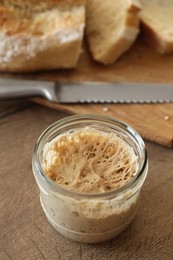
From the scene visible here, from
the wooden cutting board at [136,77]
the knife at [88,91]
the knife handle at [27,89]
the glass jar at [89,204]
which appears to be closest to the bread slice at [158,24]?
the wooden cutting board at [136,77]

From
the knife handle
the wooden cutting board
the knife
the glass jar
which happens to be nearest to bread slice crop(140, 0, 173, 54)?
the wooden cutting board

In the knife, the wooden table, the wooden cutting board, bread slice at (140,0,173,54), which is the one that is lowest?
the wooden table

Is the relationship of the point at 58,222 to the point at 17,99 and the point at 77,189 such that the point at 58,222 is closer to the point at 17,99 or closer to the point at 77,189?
the point at 77,189

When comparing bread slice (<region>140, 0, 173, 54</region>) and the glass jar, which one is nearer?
the glass jar

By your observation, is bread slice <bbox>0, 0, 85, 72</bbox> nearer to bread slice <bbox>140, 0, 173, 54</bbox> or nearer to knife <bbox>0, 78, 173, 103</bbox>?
knife <bbox>0, 78, 173, 103</bbox>

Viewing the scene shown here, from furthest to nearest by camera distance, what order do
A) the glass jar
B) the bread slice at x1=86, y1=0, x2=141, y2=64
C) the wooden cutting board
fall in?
the bread slice at x1=86, y1=0, x2=141, y2=64 → the wooden cutting board → the glass jar

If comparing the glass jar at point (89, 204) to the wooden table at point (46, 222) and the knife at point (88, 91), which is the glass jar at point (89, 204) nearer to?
the wooden table at point (46, 222)
